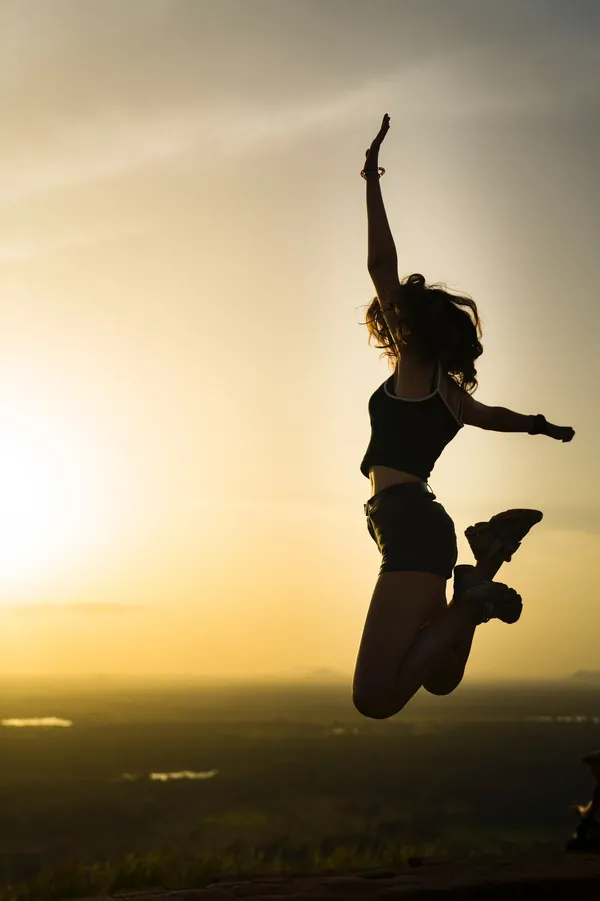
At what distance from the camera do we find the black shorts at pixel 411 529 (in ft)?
17.7

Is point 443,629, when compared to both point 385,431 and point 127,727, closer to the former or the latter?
point 385,431

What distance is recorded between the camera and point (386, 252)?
5.96 metres

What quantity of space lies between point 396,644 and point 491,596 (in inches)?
25.5

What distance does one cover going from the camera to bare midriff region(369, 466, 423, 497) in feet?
18.1

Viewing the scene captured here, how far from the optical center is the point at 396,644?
5.44 meters

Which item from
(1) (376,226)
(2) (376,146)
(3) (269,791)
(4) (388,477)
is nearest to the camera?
(4) (388,477)

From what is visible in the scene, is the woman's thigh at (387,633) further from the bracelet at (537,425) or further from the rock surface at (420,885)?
the rock surface at (420,885)

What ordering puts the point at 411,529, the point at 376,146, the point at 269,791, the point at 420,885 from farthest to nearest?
the point at 269,791, the point at 420,885, the point at 376,146, the point at 411,529

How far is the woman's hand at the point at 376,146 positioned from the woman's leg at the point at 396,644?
2.47 metres

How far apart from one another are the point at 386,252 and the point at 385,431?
1.10 meters

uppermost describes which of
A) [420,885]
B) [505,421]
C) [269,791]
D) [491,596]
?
[505,421]

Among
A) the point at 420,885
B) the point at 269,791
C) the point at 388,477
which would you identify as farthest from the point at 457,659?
the point at 269,791

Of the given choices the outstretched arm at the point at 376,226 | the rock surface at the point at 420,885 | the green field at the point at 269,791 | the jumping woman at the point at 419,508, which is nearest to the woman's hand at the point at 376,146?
the outstretched arm at the point at 376,226

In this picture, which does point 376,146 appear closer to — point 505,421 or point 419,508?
point 505,421
